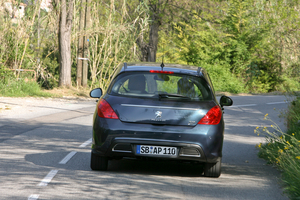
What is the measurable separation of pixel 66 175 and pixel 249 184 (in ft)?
8.15

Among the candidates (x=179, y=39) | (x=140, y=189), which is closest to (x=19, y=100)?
(x=140, y=189)

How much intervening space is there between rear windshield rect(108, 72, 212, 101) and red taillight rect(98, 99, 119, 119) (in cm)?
23

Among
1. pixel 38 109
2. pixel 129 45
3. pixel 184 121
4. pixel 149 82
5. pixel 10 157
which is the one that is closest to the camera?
pixel 184 121

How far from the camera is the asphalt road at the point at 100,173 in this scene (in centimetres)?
537

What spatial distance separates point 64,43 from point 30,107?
26.4 ft

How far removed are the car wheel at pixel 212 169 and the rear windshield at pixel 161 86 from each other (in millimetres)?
957

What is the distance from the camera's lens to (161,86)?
6.52 m

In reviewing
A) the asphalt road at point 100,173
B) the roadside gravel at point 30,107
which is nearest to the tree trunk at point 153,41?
the roadside gravel at point 30,107

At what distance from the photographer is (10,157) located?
23.8 feet

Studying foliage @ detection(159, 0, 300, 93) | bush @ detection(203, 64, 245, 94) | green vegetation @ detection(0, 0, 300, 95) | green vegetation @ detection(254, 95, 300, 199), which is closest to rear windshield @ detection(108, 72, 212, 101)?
green vegetation @ detection(254, 95, 300, 199)

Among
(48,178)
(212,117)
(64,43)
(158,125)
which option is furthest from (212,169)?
(64,43)

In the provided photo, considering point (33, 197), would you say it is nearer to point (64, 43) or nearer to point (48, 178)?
point (48, 178)

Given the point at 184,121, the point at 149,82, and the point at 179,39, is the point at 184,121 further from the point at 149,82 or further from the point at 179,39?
the point at 179,39

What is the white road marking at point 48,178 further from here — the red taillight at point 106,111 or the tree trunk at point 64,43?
the tree trunk at point 64,43
